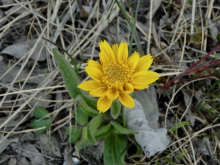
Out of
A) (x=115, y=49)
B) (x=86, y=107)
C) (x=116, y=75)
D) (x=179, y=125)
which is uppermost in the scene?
(x=115, y=49)

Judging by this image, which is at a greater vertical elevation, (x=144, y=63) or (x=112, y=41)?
(x=144, y=63)

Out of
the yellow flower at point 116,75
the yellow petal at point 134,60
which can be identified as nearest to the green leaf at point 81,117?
the yellow flower at point 116,75

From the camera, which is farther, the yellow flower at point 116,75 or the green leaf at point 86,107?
the green leaf at point 86,107

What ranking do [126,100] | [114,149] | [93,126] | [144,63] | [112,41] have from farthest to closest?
[112,41] < [114,149] < [93,126] < [144,63] < [126,100]

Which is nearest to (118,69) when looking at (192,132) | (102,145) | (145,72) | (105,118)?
(145,72)

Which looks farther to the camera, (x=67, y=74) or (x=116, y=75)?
(x=67, y=74)

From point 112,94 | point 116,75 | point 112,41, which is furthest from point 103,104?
point 112,41

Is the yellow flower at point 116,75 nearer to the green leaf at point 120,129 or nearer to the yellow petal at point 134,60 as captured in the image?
the yellow petal at point 134,60

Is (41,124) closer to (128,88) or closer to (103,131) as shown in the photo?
(103,131)
